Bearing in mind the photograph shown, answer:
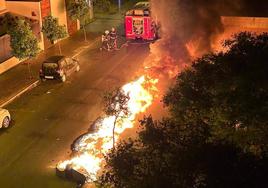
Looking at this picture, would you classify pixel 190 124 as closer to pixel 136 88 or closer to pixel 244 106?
pixel 244 106

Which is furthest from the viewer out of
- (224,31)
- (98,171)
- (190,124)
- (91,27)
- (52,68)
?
(91,27)

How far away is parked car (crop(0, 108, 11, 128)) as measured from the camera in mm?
21395

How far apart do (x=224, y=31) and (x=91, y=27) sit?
53.7 feet

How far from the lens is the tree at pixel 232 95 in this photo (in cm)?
1042

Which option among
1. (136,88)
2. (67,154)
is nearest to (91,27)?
(136,88)

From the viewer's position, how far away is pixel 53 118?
22703 millimetres

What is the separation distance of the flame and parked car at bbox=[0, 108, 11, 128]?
12.2 ft

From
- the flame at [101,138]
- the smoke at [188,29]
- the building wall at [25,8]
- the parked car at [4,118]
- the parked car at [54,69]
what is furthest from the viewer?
the building wall at [25,8]

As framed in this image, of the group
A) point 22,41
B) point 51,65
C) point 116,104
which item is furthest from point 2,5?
point 116,104

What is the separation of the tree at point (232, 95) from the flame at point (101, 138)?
5.49 meters

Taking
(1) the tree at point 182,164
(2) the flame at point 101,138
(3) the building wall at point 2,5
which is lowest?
(2) the flame at point 101,138

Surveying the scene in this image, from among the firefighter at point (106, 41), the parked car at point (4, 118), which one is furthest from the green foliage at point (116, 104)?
the firefighter at point (106, 41)

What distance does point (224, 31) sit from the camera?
24172 millimetres

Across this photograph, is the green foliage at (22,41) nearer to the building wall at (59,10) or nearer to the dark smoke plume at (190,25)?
the building wall at (59,10)
